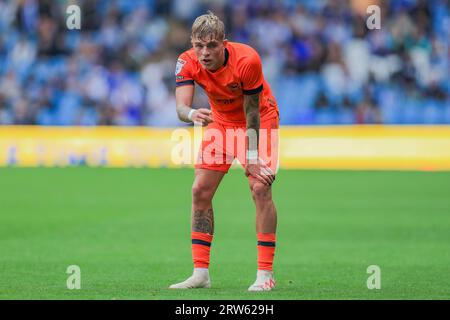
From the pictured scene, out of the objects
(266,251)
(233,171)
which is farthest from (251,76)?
(233,171)

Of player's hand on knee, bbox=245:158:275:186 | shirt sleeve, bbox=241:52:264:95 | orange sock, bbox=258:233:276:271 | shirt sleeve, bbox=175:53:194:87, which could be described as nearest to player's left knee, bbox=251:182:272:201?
player's hand on knee, bbox=245:158:275:186

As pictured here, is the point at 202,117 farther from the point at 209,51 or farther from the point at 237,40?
the point at 237,40

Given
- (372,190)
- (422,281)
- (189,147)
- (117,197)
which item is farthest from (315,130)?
(422,281)

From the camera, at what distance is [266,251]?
8359 millimetres

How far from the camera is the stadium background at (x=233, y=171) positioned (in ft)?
38.4

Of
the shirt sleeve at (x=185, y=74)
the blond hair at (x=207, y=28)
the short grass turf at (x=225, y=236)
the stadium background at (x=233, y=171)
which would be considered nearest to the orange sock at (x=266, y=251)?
the short grass turf at (x=225, y=236)

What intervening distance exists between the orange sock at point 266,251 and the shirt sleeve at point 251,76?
1.25 m

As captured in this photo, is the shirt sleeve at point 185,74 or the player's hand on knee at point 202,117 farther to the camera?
the shirt sleeve at point 185,74

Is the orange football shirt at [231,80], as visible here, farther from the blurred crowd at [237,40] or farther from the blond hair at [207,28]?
the blurred crowd at [237,40]

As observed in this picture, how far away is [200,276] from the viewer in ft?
27.5

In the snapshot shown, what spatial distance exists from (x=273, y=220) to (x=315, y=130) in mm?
14970

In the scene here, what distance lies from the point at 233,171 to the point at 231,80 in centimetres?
1539

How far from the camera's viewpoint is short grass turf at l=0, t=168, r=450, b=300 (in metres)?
8.41

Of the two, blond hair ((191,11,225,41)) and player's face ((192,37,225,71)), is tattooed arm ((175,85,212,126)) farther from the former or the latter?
blond hair ((191,11,225,41))
